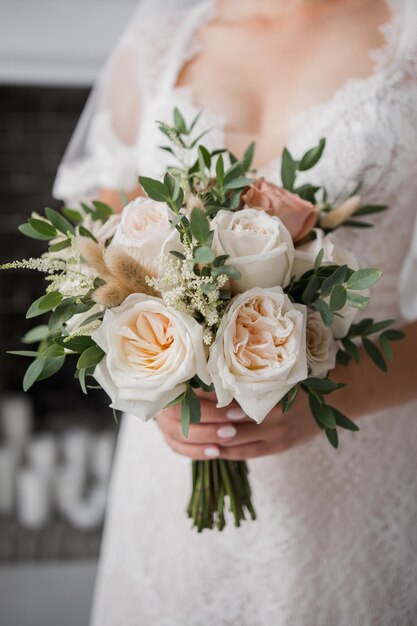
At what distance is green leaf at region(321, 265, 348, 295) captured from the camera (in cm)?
63

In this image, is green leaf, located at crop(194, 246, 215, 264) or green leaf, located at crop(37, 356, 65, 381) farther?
green leaf, located at crop(37, 356, 65, 381)

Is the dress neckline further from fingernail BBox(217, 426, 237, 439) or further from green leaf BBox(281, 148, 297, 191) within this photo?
fingernail BBox(217, 426, 237, 439)

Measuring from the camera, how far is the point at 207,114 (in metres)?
1.07

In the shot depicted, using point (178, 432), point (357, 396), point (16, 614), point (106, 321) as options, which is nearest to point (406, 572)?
point (357, 396)

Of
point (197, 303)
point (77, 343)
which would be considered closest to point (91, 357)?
point (77, 343)

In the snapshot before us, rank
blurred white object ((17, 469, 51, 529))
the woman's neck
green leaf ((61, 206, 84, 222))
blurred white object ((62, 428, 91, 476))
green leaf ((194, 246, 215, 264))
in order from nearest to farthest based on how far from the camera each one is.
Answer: green leaf ((194, 246, 215, 264)) → green leaf ((61, 206, 84, 222)) → the woman's neck → blurred white object ((17, 469, 51, 529)) → blurred white object ((62, 428, 91, 476))

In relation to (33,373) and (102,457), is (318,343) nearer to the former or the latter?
(33,373)

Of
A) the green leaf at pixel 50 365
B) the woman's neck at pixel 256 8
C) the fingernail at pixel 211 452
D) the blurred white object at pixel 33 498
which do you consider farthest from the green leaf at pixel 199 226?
the blurred white object at pixel 33 498

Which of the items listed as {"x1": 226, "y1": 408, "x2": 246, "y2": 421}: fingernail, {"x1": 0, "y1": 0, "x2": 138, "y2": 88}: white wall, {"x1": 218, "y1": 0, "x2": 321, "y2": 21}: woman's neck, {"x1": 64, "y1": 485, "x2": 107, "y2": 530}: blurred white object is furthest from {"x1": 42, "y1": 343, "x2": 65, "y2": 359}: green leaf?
{"x1": 64, "y1": 485, "x2": 107, "y2": 530}: blurred white object

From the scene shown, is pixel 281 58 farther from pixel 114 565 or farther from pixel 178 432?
pixel 114 565

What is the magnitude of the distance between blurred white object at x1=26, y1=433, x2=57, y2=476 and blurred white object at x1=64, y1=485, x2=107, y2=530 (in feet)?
0.52

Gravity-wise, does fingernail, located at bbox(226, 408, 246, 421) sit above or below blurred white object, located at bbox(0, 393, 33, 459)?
above

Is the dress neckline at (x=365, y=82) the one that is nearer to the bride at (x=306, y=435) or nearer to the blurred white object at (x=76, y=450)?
the bride at (x=306, y=435)

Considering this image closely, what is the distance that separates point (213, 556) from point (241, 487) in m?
0.19
